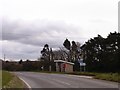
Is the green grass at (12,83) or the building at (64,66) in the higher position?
the building at (64,66)

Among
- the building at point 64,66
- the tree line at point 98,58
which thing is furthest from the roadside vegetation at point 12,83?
the building at point 64,66

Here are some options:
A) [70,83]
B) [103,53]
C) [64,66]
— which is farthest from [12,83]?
[64,66]

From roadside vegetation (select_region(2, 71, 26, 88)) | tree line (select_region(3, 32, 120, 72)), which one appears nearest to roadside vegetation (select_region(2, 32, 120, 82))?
tree line (select_region(3, 32, 120, 72))

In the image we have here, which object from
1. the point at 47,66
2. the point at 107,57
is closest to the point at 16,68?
the point at 47,66

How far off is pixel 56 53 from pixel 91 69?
4452 cm

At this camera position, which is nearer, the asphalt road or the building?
the asphalt road

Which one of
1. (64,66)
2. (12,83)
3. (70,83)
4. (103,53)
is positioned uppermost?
(103,53)

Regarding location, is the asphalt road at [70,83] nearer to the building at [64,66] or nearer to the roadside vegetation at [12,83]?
the roadside vegetation at [12,83]

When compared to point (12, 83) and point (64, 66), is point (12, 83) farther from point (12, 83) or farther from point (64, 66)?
point (64, 66)

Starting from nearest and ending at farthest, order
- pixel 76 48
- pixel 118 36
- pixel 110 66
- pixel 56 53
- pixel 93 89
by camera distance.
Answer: pixel 93 89 → pixel 110 66 → pixel 118 36 → pixel 76 48 → pixel 56 53

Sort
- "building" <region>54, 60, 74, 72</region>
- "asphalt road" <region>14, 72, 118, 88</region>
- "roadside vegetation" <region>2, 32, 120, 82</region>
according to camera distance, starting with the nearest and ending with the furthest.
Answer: "asphalt road" <region>14, 72, 118, 88</region> < "roadside vegetation" <region>2, 32, 120, 82</region> < "building" <region>54, 60, 74, 72</region>

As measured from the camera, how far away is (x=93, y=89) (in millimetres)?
22047

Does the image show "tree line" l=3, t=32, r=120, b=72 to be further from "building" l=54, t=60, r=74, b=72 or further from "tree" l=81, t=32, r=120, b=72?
"building" l=54, t=60, r=74, b=72

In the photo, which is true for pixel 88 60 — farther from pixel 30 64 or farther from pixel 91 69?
pixel 30 64
